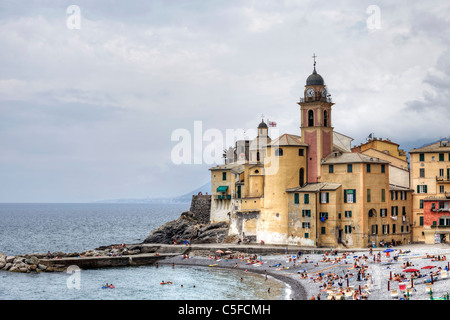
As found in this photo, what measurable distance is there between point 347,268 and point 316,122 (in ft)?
78.2

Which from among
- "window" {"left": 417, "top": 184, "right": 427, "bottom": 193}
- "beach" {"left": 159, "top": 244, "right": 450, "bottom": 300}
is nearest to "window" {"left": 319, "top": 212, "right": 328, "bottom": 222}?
"beach" {"left": 159, "top": 244, "right": 450, "bottom": 300}

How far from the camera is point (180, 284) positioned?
6344 cm

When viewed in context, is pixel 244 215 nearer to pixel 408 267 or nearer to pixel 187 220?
pixel 187 220

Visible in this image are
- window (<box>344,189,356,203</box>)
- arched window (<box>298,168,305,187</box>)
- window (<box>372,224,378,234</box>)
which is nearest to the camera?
window (<box>344,189,356,203</box>)

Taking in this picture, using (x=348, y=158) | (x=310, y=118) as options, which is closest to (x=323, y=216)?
(x=348, y=158)

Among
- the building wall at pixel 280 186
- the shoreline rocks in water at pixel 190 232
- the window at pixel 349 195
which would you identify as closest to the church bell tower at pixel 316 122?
the building wall at pixel 280 186

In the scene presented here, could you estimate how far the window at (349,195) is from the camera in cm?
7481

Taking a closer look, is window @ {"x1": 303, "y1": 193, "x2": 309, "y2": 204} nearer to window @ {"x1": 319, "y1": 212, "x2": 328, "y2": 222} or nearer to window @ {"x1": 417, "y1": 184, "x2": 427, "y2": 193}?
window @ {"x1": 319, "y1": 212, "x2": 328, "y2": 222}

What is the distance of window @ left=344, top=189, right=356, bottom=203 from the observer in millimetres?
74812

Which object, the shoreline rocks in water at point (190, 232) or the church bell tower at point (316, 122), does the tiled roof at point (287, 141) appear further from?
the shoreline rocks in water at point (190, 232)

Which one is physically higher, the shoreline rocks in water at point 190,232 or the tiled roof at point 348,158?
the tiled roof at point 348,158

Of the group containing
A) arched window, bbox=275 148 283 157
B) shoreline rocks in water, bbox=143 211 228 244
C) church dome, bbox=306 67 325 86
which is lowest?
shoreline rocks in water, bbox=143 211 228 244

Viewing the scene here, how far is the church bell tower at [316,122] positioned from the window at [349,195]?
4.62 m
